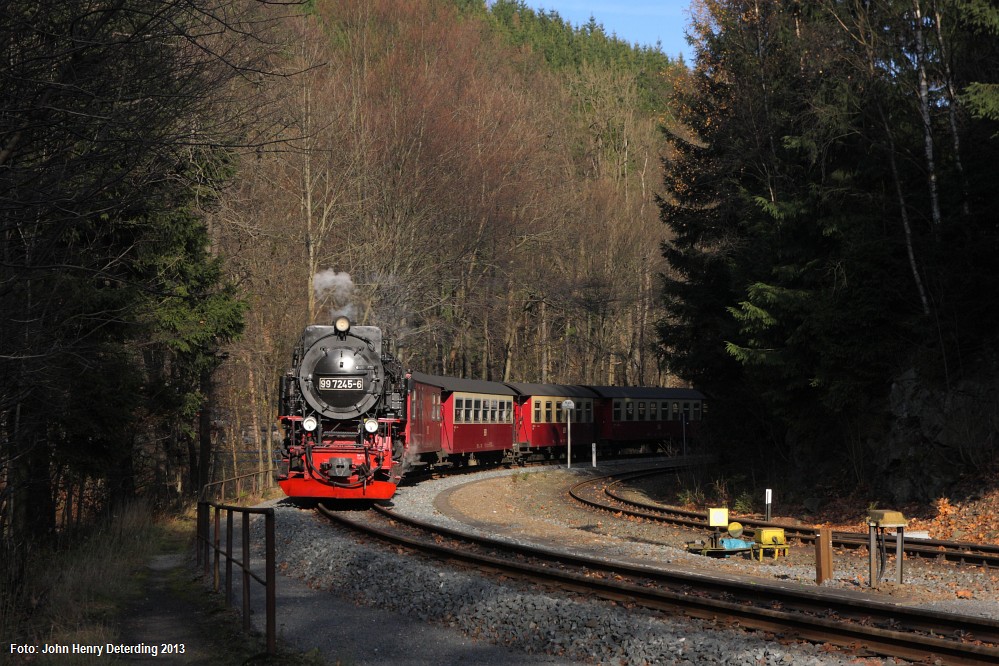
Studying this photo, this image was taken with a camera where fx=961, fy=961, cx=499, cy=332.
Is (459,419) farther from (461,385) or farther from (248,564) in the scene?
(248,564)

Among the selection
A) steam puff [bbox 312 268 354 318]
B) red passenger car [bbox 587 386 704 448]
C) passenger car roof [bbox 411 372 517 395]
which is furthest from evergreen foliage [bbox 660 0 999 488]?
red passenger car [bbox 587 386 704 448]

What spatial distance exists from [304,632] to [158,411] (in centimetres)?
1074

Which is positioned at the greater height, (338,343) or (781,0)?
(781,0)

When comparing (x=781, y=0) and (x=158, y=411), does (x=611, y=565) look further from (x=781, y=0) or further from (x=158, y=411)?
(x=781, y=0)

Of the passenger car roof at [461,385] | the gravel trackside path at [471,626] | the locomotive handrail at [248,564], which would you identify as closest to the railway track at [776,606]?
the gravel trackside path at [471,626]

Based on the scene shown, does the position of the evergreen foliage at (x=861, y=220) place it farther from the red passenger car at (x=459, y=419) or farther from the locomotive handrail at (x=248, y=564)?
the locomotive handrail at (x=248, y=564)

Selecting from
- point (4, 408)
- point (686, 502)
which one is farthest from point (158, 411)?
point (686, 502)

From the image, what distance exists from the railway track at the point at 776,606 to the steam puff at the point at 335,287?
17.5 metres

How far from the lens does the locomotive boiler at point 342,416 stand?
18781 millimetres

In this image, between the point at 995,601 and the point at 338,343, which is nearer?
the point at 995,601

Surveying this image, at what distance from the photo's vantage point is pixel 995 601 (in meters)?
10.4

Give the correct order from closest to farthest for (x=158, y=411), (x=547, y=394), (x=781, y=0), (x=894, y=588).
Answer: (x=894, y=588)
(x=158, y=411)
(x=781, y=0)
(x=547, y=394)

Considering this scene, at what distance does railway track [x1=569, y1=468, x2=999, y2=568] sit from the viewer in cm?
1305

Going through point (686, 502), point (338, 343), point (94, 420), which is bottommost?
point (686, 502)
